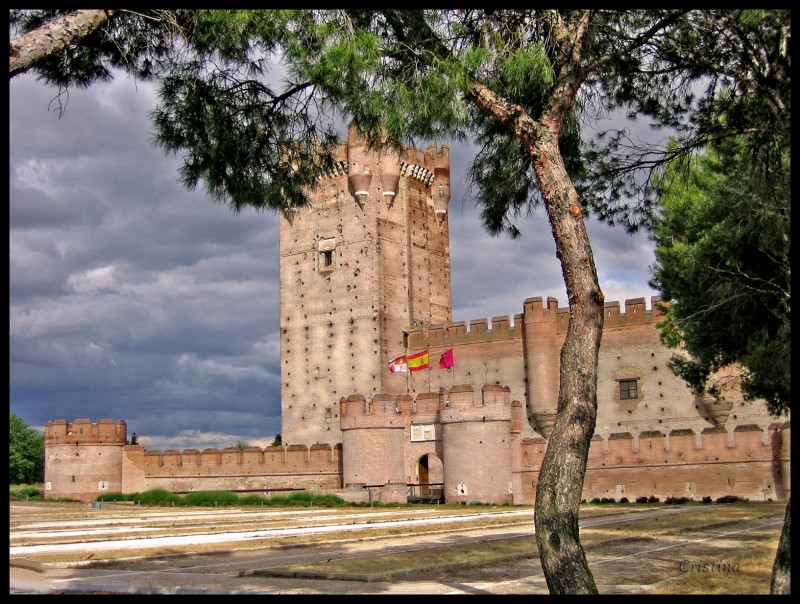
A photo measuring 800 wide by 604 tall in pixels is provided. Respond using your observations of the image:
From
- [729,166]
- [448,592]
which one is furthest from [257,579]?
[729,166]

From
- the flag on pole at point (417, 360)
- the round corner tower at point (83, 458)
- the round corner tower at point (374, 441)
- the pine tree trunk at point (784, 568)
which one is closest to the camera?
the pine tree trunk at point (784, 568)

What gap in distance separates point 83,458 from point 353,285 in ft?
44.2

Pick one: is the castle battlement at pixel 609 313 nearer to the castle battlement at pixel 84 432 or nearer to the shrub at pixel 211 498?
the shrub at pixel 211 498

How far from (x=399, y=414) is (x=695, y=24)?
23.3m

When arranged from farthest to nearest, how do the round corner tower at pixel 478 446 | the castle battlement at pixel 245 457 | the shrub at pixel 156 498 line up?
the castle battlement at pixel 245 457
the shrub at pixel 156 498
the round corner tower at pixel 478 446

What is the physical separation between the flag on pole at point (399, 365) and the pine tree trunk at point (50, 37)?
104 ft

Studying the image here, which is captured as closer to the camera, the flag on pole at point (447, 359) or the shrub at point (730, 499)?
the shrub at point (730, 499)

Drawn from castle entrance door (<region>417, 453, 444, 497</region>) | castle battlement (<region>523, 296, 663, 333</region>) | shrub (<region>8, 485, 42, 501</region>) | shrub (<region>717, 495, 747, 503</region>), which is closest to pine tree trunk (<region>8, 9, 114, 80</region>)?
shrub (<region>717, 495, 747, 503</region>)

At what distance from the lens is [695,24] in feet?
29.8

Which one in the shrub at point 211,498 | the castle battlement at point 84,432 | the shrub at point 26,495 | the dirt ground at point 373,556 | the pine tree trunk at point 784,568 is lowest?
the shrub at point 26,495

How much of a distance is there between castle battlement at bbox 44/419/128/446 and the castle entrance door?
13.2m

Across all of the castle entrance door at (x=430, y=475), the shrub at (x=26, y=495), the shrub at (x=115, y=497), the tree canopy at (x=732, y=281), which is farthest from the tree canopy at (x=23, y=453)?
the tree canopy at (x=732, y=281)

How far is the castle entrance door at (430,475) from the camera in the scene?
31.8 meters

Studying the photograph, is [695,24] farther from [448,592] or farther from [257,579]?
[257,579]
